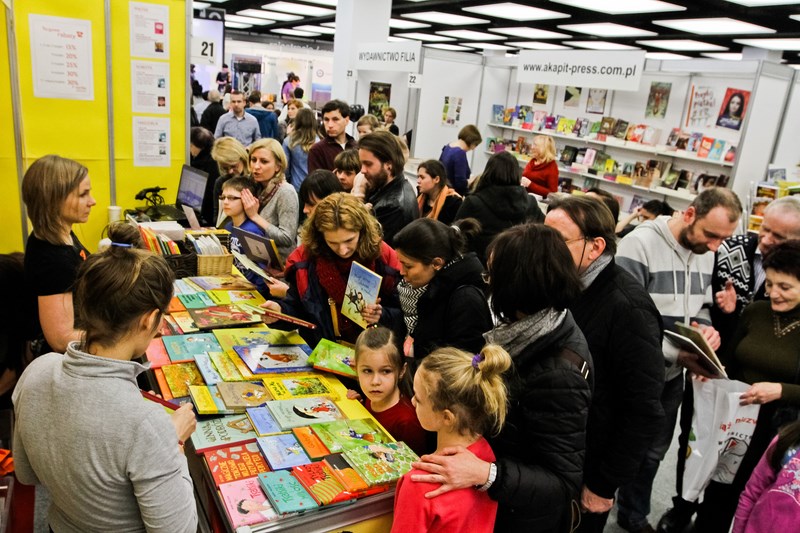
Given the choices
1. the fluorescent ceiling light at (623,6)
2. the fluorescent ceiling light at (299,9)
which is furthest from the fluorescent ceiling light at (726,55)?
the fluorescent ceiling light at (299,9)

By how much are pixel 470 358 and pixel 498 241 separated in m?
0.35

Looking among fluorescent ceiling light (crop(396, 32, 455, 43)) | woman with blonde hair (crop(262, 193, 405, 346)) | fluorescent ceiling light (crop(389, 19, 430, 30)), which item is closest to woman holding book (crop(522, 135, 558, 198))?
woman with blonde hair (crop(262, 193, 405, 346))

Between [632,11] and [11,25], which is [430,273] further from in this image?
[632,11]

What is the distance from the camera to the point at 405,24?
42.3 ft

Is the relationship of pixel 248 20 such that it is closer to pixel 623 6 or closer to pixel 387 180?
pixel 623 6

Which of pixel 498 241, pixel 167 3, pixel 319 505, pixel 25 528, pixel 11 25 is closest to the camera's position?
pixel 319 505

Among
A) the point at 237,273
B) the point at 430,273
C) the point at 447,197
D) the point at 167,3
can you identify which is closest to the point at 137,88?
the point at 167,3

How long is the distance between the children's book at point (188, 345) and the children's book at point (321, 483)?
863mm

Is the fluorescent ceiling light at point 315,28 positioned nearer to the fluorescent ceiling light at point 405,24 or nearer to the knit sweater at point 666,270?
the fluorescent ceiling light at point 405,24

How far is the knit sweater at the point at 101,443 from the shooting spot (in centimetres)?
124

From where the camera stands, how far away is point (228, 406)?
6.14ft

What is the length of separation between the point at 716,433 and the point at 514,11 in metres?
8.66

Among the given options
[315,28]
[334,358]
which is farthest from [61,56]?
[315,28]

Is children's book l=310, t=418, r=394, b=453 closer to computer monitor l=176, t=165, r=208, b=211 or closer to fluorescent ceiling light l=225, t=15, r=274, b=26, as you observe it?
computer monitor l=176, t=165, r=208, b=211
